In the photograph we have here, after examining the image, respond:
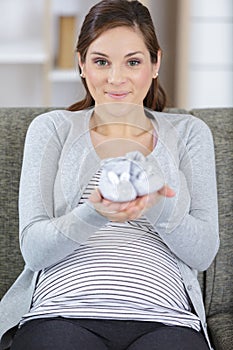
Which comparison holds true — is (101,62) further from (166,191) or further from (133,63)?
(166,191)

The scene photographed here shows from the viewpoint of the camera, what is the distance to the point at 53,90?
3621 millimetres

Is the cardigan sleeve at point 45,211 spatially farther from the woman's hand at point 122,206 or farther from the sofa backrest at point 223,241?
the sofa backrest at point 223,241

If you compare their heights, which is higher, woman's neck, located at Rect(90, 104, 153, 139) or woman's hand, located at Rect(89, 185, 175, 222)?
woman's neck, located at Rect(90, 104, 153, 139)

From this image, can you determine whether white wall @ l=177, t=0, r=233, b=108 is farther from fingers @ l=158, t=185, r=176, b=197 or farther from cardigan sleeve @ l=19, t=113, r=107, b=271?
fingers @ l=158, t=185, r=176, b=197

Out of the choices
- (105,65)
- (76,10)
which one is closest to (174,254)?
(105,65)

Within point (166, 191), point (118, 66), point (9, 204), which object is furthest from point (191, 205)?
point (9, 204)

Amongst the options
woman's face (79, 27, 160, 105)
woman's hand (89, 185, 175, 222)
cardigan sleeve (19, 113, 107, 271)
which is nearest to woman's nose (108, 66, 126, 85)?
woman's face (79, 27, 160, 105)

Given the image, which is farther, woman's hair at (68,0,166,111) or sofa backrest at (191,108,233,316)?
sofa backrest at (191,108,233,316)

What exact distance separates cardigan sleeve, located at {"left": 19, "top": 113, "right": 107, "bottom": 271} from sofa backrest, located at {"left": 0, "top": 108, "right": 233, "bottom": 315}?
0.43 ft

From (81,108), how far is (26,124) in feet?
0.51

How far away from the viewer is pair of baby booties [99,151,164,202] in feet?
4.37

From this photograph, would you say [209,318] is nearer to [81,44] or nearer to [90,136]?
[90,136]

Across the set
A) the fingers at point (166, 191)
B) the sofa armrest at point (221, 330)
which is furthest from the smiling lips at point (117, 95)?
the sofa armrest at point (221, 330)

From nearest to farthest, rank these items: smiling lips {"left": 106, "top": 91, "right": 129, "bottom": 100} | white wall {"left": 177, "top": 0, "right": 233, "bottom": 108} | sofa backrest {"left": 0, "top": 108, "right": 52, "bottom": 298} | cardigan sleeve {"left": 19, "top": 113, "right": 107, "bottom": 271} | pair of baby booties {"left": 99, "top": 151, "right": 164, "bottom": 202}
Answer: pair of baby booties {"left": 99, "top": 151, "right": 164, "bottom": 202} → cardigan sleeve {"left": 19, "top": 113, "right": 107, "bottom": 271} → smiling lips {"left": 106, "top": 91, "right": 129, "bottom": 100} → sofa backrest {"left": 0, "top": 108, "right": 52, "bottom": 298} → white wall {"left": 177, "top": 0, "right": 233, "bottom": 108}
